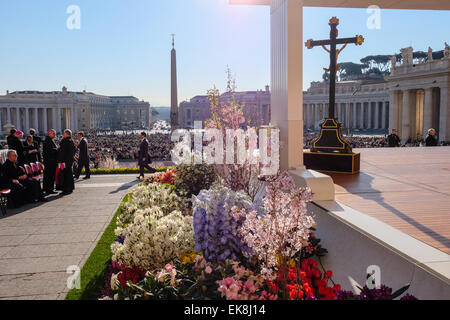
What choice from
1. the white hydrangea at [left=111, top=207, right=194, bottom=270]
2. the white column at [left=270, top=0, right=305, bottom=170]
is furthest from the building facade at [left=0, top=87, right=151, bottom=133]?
the white hydrangea at [left=111, top=207, right=194, bottom=270]

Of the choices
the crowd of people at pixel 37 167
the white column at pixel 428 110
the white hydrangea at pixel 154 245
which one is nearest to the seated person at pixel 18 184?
the crowd of people at pixel 37 167

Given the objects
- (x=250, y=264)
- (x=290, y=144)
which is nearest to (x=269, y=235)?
(x=250, y=264)

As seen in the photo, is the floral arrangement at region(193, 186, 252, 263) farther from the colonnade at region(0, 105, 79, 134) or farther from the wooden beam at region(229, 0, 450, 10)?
the colonnade at region(0, 105, 79, 134)

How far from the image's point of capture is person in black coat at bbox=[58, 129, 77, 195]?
11203 millimetres

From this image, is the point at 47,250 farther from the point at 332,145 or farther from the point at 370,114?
the point at 370,114

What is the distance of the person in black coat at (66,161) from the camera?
36.8ft

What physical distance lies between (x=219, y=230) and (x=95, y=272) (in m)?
2.24

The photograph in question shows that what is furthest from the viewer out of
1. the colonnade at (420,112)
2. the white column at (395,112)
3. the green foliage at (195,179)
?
the white column at (395,112)

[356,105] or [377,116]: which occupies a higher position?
[356,105]

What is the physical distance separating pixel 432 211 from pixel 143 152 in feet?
33.9

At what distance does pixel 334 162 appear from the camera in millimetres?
8898

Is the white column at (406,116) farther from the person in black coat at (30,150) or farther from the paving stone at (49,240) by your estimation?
the person in black coat at (30,150)

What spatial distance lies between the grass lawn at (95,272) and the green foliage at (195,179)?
2024 millimetres

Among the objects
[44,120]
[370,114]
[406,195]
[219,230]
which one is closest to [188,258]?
[219,230]
